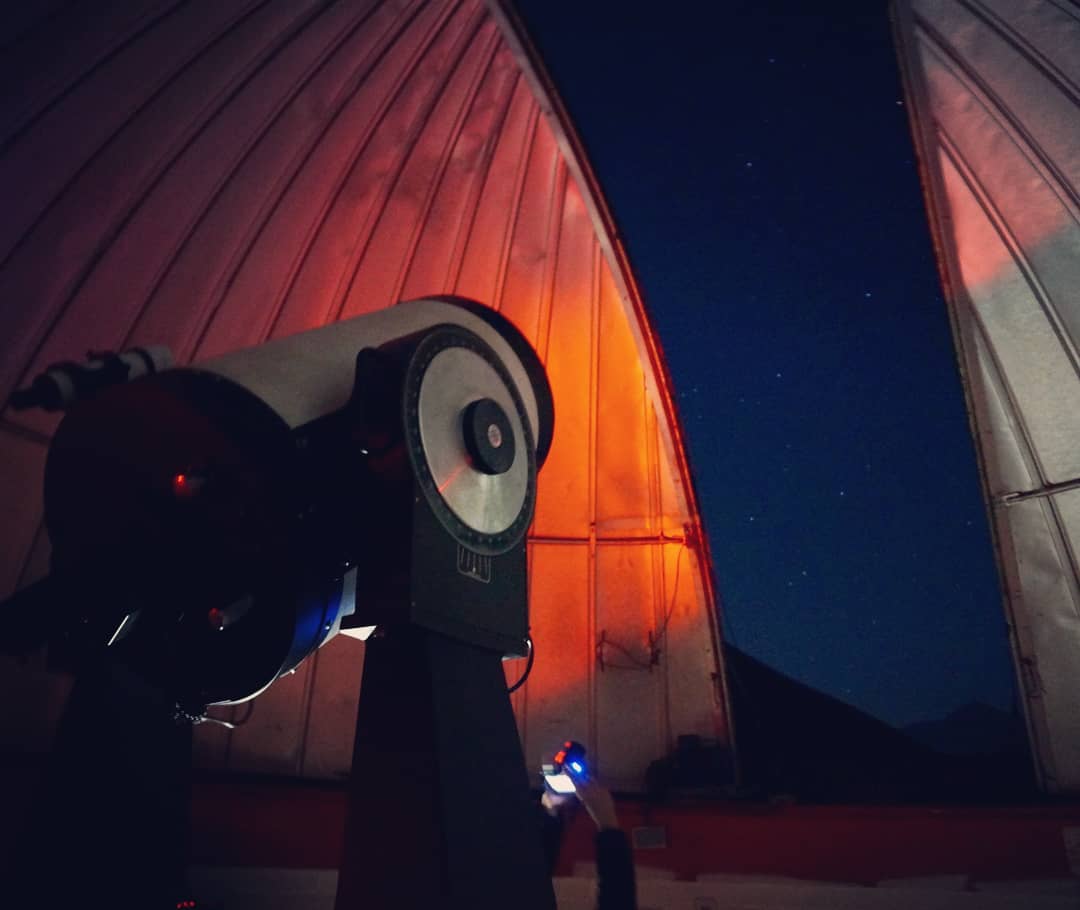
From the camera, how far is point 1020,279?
5844mm

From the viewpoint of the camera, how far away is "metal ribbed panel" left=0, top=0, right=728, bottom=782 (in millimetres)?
5473

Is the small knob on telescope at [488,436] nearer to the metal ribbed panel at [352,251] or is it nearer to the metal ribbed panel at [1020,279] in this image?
the metal ribbed panel at [352,251]

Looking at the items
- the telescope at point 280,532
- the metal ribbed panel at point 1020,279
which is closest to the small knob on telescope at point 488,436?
the telescope at point 280,532

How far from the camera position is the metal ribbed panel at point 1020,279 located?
535 cm

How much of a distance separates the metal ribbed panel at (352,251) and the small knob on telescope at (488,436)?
16.4 feet

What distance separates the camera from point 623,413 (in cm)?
741

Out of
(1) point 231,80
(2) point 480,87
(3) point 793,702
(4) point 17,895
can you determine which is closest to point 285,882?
(4) point 17,895

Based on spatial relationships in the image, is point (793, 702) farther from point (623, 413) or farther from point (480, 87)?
point (480, 87)

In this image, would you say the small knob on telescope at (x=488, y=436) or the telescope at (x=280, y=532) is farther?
the small knob on telescope at (x=488, y=436)

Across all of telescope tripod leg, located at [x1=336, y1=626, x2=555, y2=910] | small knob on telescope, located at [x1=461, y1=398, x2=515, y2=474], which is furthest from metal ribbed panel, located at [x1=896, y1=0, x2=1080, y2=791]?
telescope tripod leg, located at [x1=336, y1=626, x2=555, y2=910]

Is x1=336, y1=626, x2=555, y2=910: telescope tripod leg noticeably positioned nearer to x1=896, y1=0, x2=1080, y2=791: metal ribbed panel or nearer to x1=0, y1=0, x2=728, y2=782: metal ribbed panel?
x1=0, y1=0, x2=728, y2=782: metal ribbed panel

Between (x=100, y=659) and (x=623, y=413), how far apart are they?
609 centimetres

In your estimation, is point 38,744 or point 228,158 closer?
point 38,744

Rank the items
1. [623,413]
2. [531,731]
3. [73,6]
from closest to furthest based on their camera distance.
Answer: [73,6]
[531,731]
[623,413]
